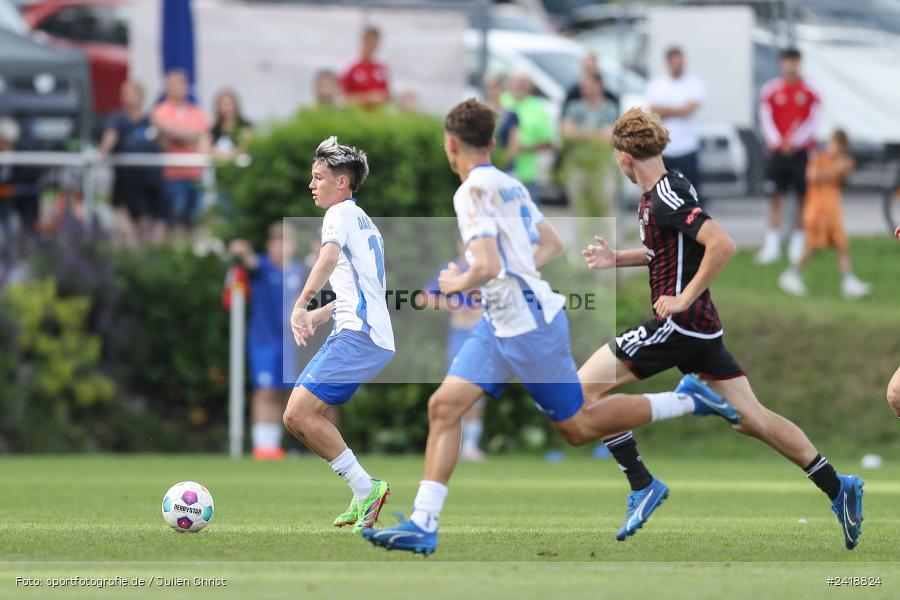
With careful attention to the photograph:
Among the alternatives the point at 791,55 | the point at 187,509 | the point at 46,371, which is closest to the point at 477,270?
the point at 187,509

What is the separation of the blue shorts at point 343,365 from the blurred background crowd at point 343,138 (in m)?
8.71

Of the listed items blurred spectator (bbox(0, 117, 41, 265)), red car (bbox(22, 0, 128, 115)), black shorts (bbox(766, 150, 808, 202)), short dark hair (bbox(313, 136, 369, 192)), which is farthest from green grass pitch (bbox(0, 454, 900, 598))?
red car (bbox(22, 0, 128, 115))

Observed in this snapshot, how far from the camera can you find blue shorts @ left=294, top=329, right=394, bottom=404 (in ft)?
33.0

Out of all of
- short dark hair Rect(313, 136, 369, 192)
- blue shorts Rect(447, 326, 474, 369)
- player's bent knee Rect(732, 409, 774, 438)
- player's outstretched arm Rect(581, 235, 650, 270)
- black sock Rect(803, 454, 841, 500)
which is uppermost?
short dark hair Rect(313, 136, 369, 192)

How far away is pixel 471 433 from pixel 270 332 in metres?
2.44

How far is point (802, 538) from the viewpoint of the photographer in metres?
10.1

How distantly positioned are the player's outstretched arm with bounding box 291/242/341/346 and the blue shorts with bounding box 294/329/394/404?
381 mm

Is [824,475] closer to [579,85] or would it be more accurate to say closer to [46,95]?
[579,85]

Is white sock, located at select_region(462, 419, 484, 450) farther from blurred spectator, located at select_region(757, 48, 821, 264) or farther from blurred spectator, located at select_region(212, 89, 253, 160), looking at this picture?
blurred spectator, located at select_region(757, 48, 821, 264)

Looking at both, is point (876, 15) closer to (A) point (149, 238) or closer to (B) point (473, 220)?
(A) point (149, 238)

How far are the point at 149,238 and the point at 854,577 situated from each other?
13.4m

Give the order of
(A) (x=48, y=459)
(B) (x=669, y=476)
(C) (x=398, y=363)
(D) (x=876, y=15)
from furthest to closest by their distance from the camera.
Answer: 1. (D) (x=876, y=15)
2. (C) (x=398, y=363)
3. (A) (x=48, y=459)
4. (B) (x=669, y=476)

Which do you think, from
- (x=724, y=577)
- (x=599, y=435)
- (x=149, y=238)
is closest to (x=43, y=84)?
(x=149, y=238)

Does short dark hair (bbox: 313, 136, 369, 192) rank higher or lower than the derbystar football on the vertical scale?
higher
